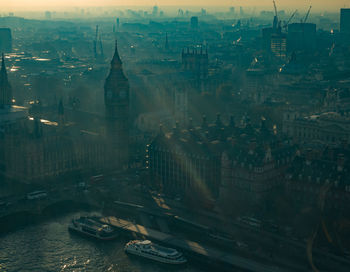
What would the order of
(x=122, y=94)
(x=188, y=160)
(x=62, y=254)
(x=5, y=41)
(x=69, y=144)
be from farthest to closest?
(x=5, y=41) → (x=122, y=94) → (x=69, y=144) → (x=188, y=160) → (x=62, y=254)

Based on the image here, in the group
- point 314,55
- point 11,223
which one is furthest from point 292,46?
point 11,223

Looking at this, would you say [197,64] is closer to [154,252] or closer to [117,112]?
[117,112]

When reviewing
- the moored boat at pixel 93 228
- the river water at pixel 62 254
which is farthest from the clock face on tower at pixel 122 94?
the river water at pixel 62 254

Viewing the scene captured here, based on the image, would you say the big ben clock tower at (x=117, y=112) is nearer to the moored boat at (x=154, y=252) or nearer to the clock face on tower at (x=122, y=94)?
the clock face on tower at (x=122, y=94)

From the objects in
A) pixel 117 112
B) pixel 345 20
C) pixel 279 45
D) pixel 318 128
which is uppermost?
pixel 345 20

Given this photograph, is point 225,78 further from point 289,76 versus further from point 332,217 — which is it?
point 332,217

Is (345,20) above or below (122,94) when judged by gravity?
above

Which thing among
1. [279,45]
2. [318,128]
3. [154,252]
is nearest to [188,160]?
[154,252]

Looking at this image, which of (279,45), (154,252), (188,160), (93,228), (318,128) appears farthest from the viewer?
(279,45)
